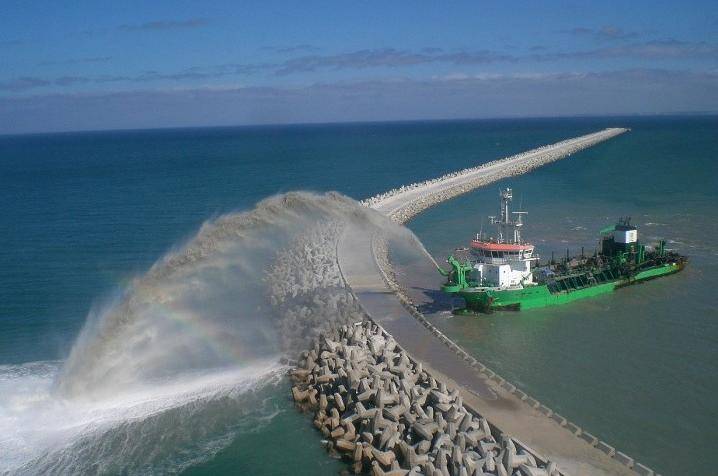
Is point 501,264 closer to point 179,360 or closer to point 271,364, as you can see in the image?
point 271,364

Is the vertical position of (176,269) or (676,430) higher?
(176,269)

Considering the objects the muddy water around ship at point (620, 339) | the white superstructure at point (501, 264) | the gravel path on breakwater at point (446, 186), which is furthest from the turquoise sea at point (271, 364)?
the gravel path on breakwater at point (446, 186)

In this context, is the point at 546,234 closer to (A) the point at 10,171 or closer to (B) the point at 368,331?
(B) the point at 368,331

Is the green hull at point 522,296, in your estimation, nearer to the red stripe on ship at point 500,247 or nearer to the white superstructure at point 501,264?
the white superstructure at point 501,264

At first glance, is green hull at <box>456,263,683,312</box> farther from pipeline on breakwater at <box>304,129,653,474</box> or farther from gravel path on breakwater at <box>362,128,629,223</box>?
gravel path on breakwater at <box>362,128,629,223</box>

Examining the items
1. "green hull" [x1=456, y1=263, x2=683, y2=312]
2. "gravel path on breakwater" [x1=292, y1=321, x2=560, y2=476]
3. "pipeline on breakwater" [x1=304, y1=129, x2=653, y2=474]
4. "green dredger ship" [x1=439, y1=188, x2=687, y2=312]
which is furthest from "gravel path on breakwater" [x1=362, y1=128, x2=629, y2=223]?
"gravel path on breakwater" [x1=292, y1=321, x2=560, y2=476]

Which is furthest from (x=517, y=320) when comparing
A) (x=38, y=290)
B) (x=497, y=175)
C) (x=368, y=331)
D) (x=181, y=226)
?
(x=497, y=175)
